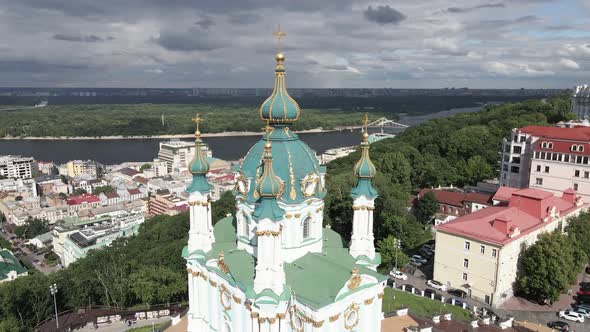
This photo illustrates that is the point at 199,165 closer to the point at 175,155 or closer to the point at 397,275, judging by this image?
the point at 397,275

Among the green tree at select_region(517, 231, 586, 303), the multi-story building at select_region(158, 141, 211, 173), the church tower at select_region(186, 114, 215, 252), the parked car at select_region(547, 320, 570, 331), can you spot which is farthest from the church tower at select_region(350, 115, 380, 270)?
the multi-story building at select_region(158, 141, 211, 173)

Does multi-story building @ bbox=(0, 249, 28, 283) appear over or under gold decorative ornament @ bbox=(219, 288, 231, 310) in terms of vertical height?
under

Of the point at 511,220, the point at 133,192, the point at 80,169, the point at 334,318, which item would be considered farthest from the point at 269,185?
the point at 80,169

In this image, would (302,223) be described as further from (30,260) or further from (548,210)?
(30,260)

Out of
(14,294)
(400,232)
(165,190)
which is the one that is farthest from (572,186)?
(165,190)

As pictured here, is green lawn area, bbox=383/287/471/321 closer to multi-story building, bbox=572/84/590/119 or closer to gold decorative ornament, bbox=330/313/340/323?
gold decorative ornament, bbox=330/313/340/323

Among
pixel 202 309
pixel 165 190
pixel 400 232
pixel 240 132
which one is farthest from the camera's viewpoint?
pixel 240 132

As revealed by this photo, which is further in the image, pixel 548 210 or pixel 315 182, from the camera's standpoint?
pixel 548 210

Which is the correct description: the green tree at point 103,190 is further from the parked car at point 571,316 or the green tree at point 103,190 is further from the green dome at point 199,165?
the parked car at point 571,316
